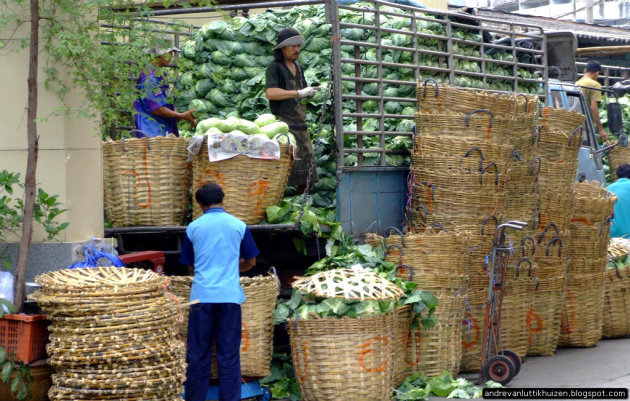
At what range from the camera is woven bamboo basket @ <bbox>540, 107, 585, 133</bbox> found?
956 cm

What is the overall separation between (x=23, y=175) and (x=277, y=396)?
251 cm

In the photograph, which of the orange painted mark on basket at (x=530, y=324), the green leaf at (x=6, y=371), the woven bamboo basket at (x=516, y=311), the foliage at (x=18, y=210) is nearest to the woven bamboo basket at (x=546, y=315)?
the orange painted mark on basket at (x=530, y=324)

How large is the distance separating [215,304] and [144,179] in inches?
66.0

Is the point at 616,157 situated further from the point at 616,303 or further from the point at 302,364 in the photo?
the point at 302,364

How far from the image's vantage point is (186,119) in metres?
9.59

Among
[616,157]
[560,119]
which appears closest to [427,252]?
[560,119]

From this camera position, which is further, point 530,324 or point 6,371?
point 530,324

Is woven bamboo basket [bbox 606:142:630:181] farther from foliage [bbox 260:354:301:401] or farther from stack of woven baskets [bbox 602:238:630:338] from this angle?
foliage [bbox 260:354:301:401]

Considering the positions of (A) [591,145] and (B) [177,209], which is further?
(A) [591,145]

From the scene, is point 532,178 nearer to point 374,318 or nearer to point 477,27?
point 477,27

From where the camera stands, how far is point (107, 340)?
5.70 metres

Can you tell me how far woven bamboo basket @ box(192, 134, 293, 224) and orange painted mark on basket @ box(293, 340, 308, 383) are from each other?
121 centimetres

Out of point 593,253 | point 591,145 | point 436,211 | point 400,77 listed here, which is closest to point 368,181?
point 436,211

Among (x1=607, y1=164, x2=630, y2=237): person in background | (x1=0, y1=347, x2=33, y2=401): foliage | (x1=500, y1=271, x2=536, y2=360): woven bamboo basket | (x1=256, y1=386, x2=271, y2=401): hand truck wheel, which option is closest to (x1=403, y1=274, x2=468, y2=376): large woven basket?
(x1=500, y1=271, x2=536, y2=360): woven bamboo basket
